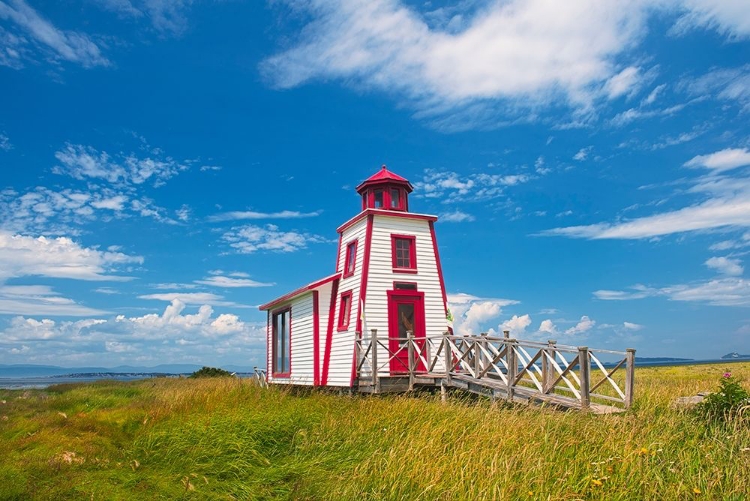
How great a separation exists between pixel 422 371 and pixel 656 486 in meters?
12.0

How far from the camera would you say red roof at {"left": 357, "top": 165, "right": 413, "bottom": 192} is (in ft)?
70.3

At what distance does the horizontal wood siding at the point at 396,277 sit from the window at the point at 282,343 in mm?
5945

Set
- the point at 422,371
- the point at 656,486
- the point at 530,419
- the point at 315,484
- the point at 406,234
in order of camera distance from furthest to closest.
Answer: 1. the point at 406,234
2. the point at 422,371
3. the point at 530,419
4. the point at 315,484
5. the point at 656,486

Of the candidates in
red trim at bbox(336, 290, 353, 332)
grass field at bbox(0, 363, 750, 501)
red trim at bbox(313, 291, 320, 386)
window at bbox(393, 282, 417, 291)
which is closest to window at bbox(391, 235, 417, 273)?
window at bbox(393, 282, 417, 291)

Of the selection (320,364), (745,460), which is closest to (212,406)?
(320,364)

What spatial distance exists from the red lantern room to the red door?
11.8 ft

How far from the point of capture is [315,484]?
880 cm

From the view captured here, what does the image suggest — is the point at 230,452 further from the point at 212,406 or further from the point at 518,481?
the point at 518,481

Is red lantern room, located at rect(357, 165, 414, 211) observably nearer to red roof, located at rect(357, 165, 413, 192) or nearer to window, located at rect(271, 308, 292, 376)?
red roof, located at rect(357, 165, 413, 192)

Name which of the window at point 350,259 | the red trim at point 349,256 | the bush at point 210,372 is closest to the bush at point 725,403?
the red trim at point 349,256

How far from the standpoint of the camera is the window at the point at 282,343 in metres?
24.1

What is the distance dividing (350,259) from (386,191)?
2.95m

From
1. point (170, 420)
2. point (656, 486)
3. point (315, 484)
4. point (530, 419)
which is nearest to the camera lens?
point (656, 486)

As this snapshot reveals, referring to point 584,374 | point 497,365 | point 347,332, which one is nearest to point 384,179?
point 347,332
